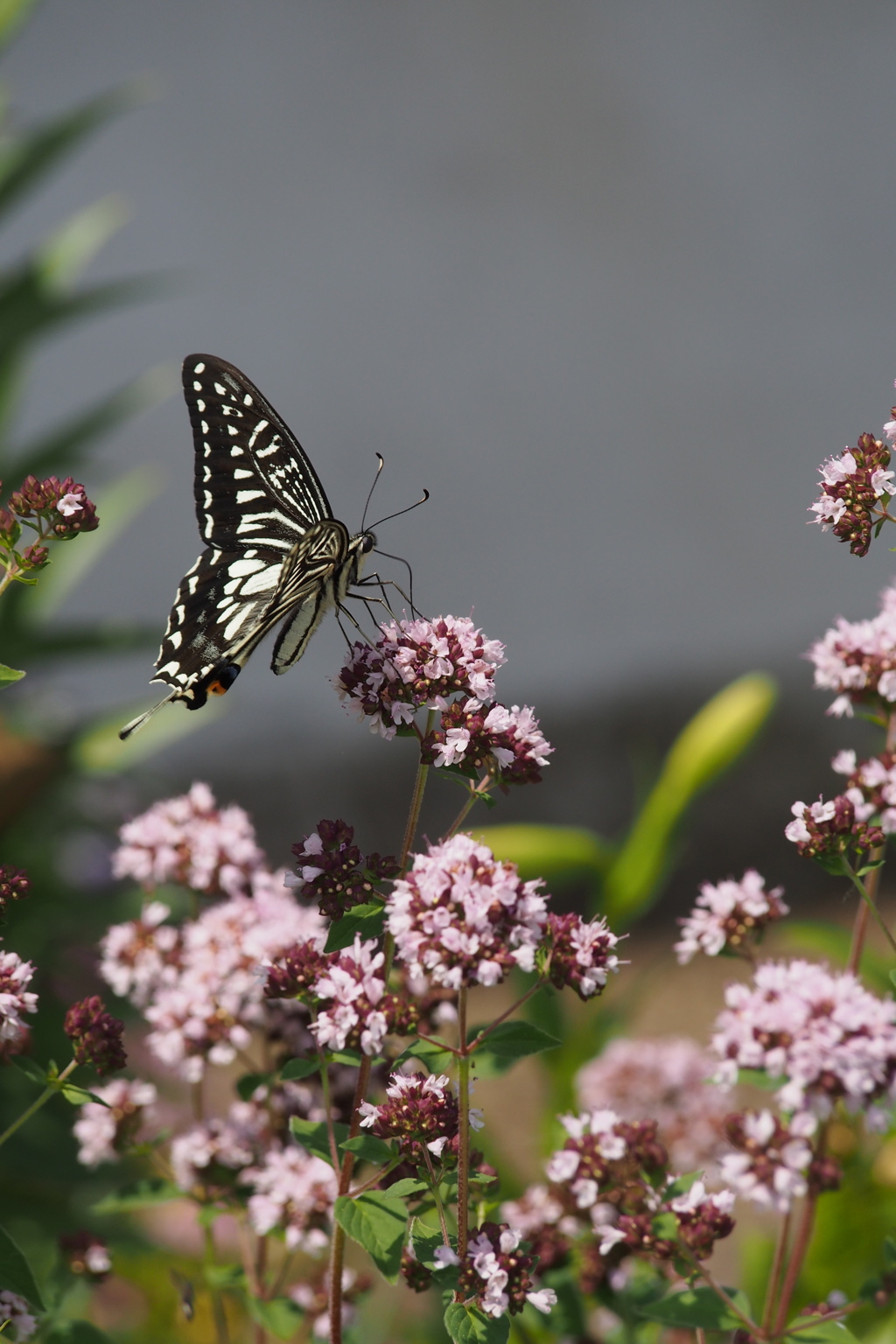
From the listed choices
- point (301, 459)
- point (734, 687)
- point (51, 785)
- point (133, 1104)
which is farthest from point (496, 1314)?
point (51, 785)

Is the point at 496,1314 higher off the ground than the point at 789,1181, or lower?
lower

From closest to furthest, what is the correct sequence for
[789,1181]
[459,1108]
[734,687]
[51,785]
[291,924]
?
[789,1181] → [459,1108] → [291,924] → [734,687] → [51,785]

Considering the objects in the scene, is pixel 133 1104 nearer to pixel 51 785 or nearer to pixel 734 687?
pixel 734 687

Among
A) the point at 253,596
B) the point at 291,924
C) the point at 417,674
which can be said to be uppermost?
the point at 253,596

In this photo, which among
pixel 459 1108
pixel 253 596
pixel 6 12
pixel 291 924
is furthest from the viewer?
pixel 6 12

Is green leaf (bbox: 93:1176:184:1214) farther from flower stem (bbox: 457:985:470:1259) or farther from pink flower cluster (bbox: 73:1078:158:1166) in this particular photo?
flower stem (bbox: 457:985:470:1259)

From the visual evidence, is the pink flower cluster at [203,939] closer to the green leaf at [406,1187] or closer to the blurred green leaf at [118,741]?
the green leaf at [406,1187]
